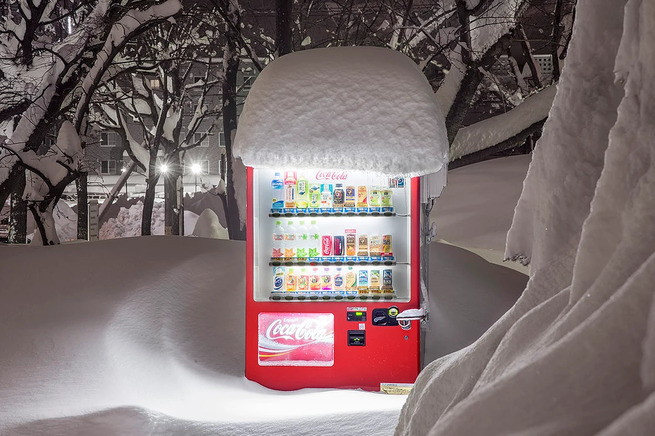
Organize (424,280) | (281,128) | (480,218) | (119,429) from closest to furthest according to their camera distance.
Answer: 1. (119,429)
2. (281,128)
3. (424,280)
4. (480,218)

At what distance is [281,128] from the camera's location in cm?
604

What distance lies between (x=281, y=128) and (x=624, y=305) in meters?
4.95

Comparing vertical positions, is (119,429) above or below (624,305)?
below

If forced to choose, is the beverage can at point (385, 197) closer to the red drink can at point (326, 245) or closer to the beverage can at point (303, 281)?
the red drink can at point (326, 245)

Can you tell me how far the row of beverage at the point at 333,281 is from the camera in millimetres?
6684

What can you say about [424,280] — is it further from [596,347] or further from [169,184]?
[169,184]

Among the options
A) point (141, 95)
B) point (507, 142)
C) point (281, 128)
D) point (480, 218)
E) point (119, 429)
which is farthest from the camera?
point (141, 95)

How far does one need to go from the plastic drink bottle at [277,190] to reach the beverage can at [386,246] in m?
1.12

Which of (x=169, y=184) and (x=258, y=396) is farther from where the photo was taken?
(x=169, y=184)

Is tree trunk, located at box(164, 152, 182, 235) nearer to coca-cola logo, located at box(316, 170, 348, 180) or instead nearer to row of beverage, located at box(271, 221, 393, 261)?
row of beverage, located at box(271, 221, 393, 261)

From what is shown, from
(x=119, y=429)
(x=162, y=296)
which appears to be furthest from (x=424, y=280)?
(x=119, y=429)

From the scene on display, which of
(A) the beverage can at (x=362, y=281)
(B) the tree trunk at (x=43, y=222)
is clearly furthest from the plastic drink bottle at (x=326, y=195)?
(B) the tree trunk at (x=43, y=222)

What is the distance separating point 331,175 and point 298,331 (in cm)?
164

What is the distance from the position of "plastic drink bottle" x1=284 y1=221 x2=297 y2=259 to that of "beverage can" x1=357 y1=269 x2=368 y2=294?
2.37 feet
